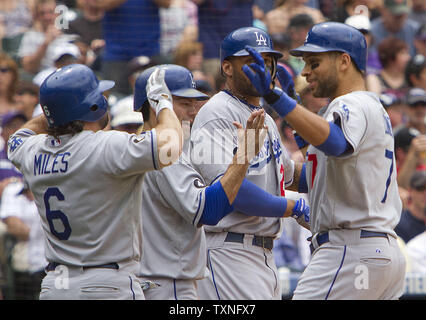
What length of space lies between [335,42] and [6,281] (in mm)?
4262

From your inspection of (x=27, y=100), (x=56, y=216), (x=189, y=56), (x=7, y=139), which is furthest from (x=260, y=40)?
(x=27, y=100)

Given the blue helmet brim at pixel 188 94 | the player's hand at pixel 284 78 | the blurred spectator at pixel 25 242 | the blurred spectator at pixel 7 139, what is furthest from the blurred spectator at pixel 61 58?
the player's hand at pixel 284 78

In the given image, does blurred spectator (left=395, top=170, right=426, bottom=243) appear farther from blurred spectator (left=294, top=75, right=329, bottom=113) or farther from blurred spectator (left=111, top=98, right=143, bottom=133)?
blurred spectator (left=111, top=98, right=143, bottom=133)

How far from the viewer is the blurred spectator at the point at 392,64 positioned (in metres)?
9.42

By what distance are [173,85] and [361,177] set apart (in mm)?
1194

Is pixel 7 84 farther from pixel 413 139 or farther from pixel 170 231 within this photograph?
pixel 170 231

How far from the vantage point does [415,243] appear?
291 inches

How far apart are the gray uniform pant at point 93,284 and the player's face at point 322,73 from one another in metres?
1.52

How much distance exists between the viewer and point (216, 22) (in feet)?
30.1

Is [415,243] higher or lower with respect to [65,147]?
lower

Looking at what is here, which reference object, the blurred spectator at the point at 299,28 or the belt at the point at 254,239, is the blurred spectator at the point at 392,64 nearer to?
the blurred spectator at the point at 299,28

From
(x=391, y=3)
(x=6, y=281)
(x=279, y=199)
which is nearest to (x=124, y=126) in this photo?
(x=6, y=281)

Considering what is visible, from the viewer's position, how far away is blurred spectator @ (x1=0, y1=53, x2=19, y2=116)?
8.62m
